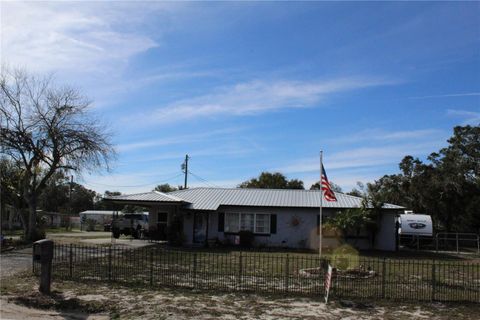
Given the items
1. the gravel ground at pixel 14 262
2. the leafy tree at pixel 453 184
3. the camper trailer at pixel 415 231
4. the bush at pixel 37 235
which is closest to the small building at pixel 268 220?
the bush at pixel 37 235

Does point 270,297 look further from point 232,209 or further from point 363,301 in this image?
point 232,209

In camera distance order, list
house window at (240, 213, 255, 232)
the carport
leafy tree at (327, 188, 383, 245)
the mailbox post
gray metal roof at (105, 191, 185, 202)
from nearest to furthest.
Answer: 1. the mailbox post
2. leafy tree at (327, 188, 383, 245)
3. gray metal roof at (105, 191, 185, 202)
4. the carport
5. house window at (240, 213, 255, 232)

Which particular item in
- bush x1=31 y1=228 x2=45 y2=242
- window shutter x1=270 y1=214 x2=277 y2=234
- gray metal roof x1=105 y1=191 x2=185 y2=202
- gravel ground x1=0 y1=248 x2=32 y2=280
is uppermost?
gray metal roof x1=105 y1=191 x2=185 y2=202

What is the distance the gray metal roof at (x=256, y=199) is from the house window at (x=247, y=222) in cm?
82

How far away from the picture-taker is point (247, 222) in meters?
32.1

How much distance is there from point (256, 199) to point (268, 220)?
200cm

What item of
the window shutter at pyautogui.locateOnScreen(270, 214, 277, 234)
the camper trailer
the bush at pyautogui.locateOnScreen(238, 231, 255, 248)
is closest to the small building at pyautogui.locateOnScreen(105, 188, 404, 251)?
the window shutter at pyautogui.locateOnScreen(270, 214, 277, 234)

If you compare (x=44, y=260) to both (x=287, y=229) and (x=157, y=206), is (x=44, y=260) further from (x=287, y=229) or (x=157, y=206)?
(x=157, y=206)

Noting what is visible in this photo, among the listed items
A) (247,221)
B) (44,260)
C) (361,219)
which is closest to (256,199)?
(247,221)

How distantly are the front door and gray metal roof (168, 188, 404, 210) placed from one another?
90 centimetres

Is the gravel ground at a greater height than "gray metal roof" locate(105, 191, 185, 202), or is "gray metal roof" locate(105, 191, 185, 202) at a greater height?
"gray metal roof" locate(105, 191, 185, 202)

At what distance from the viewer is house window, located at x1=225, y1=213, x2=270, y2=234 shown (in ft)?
105

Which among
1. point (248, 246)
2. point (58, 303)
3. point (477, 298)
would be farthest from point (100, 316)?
point (248, 246)

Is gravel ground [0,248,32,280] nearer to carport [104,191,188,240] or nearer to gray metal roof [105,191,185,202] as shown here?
gray metal roof [105,191,185,202]
